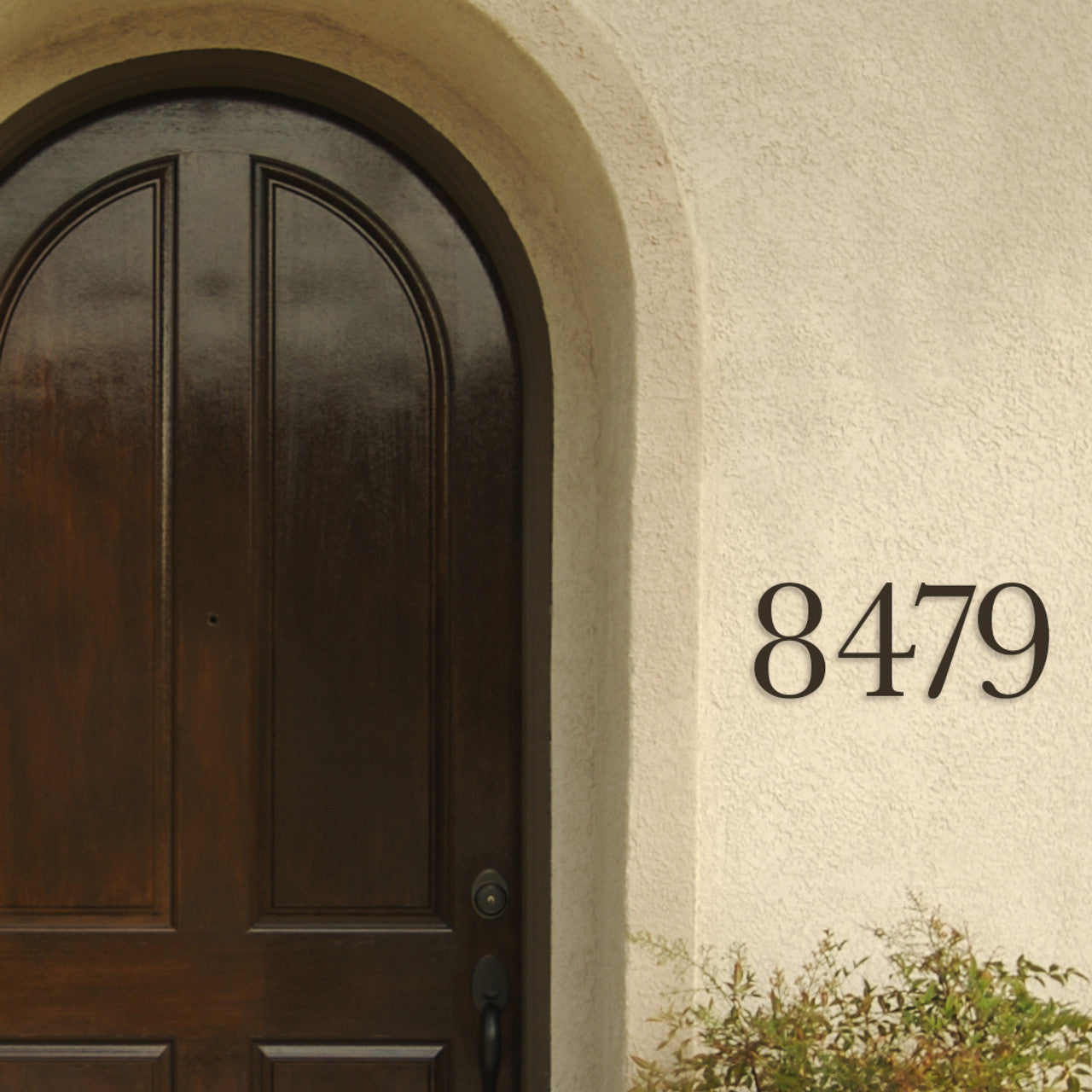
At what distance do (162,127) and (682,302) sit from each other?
1.19 meters

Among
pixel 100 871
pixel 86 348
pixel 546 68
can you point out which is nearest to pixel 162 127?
pixel 86 348

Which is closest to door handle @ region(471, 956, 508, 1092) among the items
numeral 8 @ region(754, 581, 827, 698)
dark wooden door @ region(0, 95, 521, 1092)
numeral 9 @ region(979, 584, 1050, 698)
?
dark wooden door @ region(0, 95, 521, 1092)

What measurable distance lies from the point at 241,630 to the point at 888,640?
1296 millimetres

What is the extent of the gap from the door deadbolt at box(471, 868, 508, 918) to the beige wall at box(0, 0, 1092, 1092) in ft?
1.03

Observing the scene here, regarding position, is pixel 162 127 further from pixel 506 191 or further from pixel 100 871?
pixel 100 871

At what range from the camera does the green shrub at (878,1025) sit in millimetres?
1552

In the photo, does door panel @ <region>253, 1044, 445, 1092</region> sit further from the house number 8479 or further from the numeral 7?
the numeral 7

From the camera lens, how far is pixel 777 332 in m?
1.85

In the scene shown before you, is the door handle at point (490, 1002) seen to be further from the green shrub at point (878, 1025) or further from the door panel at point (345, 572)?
the green shrub at point (878, 1025)

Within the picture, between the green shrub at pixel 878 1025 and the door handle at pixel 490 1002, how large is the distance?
0.42m

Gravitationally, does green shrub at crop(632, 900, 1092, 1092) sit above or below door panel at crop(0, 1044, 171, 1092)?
above

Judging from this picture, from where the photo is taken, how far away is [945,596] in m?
1.89

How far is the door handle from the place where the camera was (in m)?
2.12

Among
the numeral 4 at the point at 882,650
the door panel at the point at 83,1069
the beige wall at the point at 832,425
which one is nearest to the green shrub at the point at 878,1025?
the beige wall at the point at 832,425
